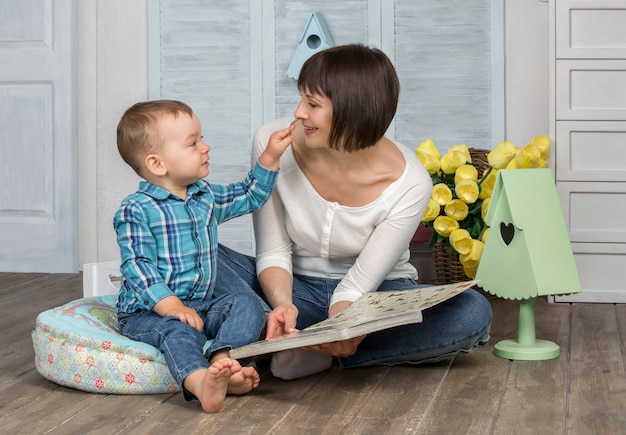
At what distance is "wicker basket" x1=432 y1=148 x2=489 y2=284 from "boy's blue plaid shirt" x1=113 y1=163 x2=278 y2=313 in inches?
45.7

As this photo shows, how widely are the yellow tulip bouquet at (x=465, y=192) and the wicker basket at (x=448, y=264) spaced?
0.04 metres

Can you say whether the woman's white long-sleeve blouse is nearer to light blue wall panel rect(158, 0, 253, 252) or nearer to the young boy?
the young boy

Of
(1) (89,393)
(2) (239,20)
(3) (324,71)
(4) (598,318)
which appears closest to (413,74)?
(2) (239,20)

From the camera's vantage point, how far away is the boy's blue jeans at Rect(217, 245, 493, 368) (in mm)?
1935

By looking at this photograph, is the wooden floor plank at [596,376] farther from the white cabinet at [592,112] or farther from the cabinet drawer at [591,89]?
the cabinet drawer at [591,89]

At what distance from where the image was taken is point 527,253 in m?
2.04

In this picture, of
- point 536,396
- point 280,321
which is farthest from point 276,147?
point 536,396

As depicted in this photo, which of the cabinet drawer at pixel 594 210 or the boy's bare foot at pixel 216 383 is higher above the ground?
the cabinet drawer at pixel 594 210

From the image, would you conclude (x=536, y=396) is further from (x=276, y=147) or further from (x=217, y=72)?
(x=217, y=72)

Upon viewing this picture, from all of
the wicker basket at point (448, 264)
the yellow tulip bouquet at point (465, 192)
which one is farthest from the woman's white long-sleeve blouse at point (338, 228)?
the wicker basket at point (448, 264)

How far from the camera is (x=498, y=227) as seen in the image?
2.11 metres

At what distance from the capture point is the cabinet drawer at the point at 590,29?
293 centimetres

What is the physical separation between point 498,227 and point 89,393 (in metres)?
0.97

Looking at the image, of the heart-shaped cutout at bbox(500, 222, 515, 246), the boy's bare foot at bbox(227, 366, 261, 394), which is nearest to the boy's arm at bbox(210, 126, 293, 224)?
the boy's bare foot at bbox(227, 366, 261, 394)
